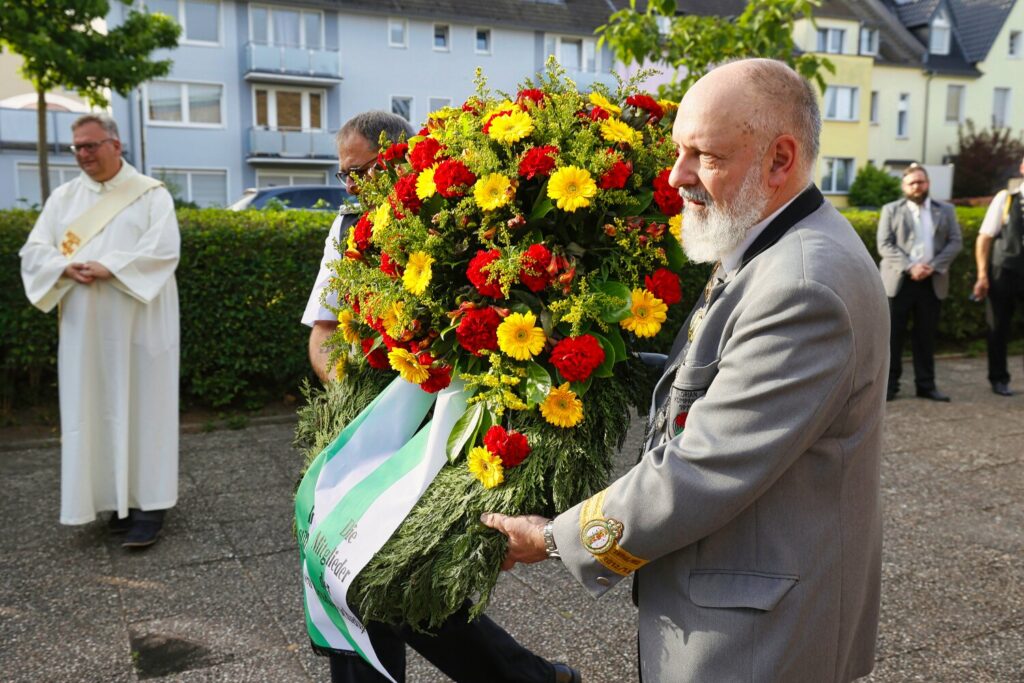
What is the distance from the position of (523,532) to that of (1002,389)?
8375 mm

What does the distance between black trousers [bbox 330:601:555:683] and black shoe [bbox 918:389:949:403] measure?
22.4 feet

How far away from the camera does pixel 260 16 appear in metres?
31.9

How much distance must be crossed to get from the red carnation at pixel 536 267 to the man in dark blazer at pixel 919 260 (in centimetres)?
741

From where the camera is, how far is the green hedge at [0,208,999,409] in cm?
710

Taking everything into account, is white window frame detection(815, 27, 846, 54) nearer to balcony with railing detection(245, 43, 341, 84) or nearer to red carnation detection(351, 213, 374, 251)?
balcony with railing detection(245, 43, 341, 84)

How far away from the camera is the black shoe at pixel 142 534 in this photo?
4816 mm

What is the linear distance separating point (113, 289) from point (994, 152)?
42.7 m

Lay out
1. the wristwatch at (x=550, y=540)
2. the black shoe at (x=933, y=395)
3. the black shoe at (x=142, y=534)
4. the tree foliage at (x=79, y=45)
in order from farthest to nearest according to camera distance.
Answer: the tree foliage at (x=79, y=45) < the black shoe at (x=933, y=395) < the black shoe at (x=142, y=534) < the wristwatch at (x=550, y=540)

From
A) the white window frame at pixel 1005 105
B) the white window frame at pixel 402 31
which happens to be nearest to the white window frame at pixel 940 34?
the white window frame at pixel 1005 105

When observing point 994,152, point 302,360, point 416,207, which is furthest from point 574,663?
point 994,152

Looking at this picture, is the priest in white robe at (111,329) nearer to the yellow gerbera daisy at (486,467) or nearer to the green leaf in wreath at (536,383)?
the yellow gerbera daisy at (486,467)

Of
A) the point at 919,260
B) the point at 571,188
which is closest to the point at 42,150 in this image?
the point at 919,260

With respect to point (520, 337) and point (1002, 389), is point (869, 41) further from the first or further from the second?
point (520, 337)

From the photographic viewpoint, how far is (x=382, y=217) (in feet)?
7.75
